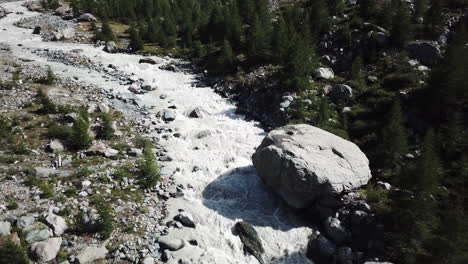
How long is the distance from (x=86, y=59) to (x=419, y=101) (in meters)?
38.8

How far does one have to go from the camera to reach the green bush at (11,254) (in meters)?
14.0

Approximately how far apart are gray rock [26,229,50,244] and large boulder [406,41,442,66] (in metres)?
36.5

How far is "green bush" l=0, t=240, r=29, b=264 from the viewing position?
14.0 meters

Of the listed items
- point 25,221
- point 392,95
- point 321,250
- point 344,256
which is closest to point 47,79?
Result: point 25,221

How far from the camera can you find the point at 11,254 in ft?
46.5

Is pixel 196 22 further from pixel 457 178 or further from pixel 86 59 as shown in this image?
pixel 457 178

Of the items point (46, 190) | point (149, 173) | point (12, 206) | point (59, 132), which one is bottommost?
point (12, 206)

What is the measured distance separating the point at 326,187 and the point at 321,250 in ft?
12.9

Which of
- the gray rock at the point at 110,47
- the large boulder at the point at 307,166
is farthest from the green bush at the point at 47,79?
the large boulder at the point at 307,166

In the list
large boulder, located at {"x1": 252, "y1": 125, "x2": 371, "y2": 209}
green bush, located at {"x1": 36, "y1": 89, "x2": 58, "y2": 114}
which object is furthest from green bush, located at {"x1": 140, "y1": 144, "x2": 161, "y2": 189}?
green bush, located at {"x1": 36, "y1": 89, "x2": 58, "y2": 114}

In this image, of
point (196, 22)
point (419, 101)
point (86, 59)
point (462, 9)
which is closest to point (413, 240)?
point (419, 101)

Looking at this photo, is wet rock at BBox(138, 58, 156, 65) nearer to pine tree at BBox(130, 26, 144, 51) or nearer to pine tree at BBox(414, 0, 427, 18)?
pine tree at BBox(130, 26, 144, 51)

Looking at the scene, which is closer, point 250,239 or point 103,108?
point 250,239

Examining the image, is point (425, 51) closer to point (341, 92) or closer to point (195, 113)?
point (341, 92)
